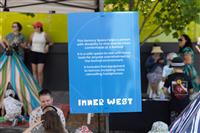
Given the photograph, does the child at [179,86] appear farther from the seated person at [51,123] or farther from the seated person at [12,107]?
the seated person at [12,107]

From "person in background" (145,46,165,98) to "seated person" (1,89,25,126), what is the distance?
359 centimetres

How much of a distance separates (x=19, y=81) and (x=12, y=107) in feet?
2.02

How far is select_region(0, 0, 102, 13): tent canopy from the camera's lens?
7.12 meters

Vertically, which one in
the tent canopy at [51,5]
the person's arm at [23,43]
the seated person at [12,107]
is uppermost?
the tent canopy at [51,5]

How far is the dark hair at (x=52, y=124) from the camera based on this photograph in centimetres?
505

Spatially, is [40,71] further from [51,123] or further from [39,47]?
[51,123]

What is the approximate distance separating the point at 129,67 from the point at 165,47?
7.66 metres

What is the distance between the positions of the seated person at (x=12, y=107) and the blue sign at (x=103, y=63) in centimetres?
368

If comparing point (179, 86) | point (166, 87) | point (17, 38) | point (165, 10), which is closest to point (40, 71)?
point (17, 38)

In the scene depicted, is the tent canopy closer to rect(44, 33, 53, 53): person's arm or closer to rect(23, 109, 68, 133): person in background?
rect(23, 109, 68, 133): person in background

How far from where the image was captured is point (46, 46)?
12695 millimetres

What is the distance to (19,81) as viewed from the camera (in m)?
9.93

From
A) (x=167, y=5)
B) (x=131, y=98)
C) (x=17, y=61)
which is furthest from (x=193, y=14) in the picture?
(x=131, y=98)

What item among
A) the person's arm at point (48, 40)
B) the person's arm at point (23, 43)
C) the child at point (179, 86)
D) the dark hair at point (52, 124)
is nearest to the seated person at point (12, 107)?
the person's arm at point (23, 43)
